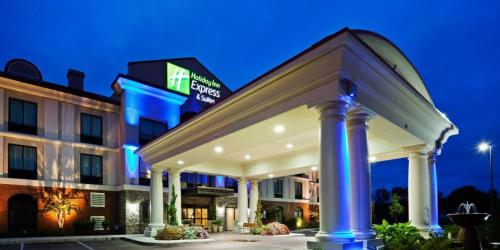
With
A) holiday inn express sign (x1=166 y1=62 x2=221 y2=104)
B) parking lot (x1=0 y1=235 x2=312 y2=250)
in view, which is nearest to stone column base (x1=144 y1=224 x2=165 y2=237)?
parking lot (x1=0 y1=235 x2=312 y2=250)

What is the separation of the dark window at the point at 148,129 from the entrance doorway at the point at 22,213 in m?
8.51

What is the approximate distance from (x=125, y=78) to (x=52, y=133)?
638 cm

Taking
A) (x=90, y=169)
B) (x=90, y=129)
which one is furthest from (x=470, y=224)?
(x=90, y=129)

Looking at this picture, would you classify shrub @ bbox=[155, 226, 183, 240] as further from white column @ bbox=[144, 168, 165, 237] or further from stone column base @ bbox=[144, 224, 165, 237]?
white column @ bbox=[144, 168, 165, 237]

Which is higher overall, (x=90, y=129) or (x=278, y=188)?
(x=90, y=129)

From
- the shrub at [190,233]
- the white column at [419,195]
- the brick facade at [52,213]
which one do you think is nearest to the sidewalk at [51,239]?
the brick facade at [52,213]

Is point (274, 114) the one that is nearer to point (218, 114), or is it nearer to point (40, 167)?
point (218, 114)

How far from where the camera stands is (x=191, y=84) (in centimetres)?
3862

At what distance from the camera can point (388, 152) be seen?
705 inches

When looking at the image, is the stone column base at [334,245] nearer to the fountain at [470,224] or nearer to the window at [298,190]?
the fountain at [470,224]

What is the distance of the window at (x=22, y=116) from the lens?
2681 cm

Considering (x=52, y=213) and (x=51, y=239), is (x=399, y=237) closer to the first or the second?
(x=51, y=239)

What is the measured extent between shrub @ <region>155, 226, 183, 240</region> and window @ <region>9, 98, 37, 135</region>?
1297 cm

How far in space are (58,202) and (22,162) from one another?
3.50 m
